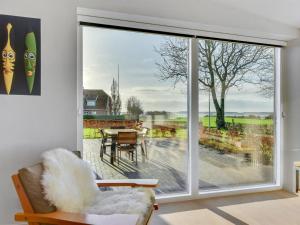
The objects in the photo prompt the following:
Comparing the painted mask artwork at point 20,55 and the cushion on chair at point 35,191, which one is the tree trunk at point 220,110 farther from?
the cushion on chair at point 35,191

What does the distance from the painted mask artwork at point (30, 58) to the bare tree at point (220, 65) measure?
142 centimetres

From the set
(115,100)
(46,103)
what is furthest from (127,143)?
(46,103)

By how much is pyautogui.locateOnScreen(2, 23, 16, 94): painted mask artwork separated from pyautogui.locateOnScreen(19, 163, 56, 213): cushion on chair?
1.10 m

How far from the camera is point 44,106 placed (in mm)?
2742

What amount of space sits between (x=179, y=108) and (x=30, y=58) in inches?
71.5

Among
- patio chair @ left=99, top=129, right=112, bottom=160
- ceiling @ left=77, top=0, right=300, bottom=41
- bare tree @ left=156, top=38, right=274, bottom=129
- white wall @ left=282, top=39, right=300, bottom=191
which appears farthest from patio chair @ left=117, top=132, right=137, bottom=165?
white wall @ left=282, top=39, right=300, bottom=191

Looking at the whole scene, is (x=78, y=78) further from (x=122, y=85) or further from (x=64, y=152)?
(x=64, y=152)

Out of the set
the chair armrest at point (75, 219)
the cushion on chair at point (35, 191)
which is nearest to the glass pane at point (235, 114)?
the chair armrest at point (75, 219)

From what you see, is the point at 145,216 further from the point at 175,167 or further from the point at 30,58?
the point at 30,58

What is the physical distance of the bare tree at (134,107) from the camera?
3.28 m

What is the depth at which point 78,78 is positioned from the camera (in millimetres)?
2986

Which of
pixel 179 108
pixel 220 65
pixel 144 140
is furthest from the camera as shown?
pixel 220 65

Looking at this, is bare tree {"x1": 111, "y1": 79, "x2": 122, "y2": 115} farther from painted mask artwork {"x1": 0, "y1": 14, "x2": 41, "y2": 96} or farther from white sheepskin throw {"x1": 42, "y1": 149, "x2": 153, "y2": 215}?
white sheepskin throw {"x1": 42, "y1": 149, "x2": 153, "y2": 215}

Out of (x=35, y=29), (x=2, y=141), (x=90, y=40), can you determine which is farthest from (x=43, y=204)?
(x=90, y=40)
